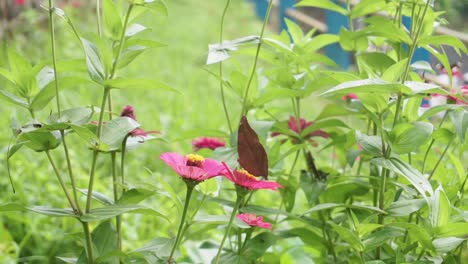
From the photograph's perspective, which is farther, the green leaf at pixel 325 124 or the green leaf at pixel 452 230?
the green leaf at pixel 325 124

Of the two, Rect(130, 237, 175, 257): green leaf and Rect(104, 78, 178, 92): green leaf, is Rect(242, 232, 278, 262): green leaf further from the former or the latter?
Rect(104, 78, 178, 92): green leaf

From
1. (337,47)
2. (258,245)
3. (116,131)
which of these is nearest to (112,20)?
(116,131)

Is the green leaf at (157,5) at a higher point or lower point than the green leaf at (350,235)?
higher

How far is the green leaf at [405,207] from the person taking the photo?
2.82 feet

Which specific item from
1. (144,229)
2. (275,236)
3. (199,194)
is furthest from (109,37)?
(144,229)

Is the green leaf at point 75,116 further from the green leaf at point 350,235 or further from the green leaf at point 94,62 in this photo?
the green leaf at point 350,235

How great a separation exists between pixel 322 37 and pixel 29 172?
1041 mm

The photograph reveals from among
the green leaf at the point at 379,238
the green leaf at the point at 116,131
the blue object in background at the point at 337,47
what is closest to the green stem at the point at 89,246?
the green leaf at the point at 116,131

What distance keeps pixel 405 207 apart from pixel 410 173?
0.22ft

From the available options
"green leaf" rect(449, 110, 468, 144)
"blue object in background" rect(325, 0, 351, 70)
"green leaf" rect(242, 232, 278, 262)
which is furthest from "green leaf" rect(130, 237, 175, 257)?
"blue object in background" rect(325, 0, 351, 70)

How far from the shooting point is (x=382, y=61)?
39.2 inches

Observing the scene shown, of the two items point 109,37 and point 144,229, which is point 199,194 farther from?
point 144,229

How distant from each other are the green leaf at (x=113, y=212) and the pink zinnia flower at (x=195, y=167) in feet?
0.22

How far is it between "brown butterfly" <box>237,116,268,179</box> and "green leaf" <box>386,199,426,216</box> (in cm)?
22
